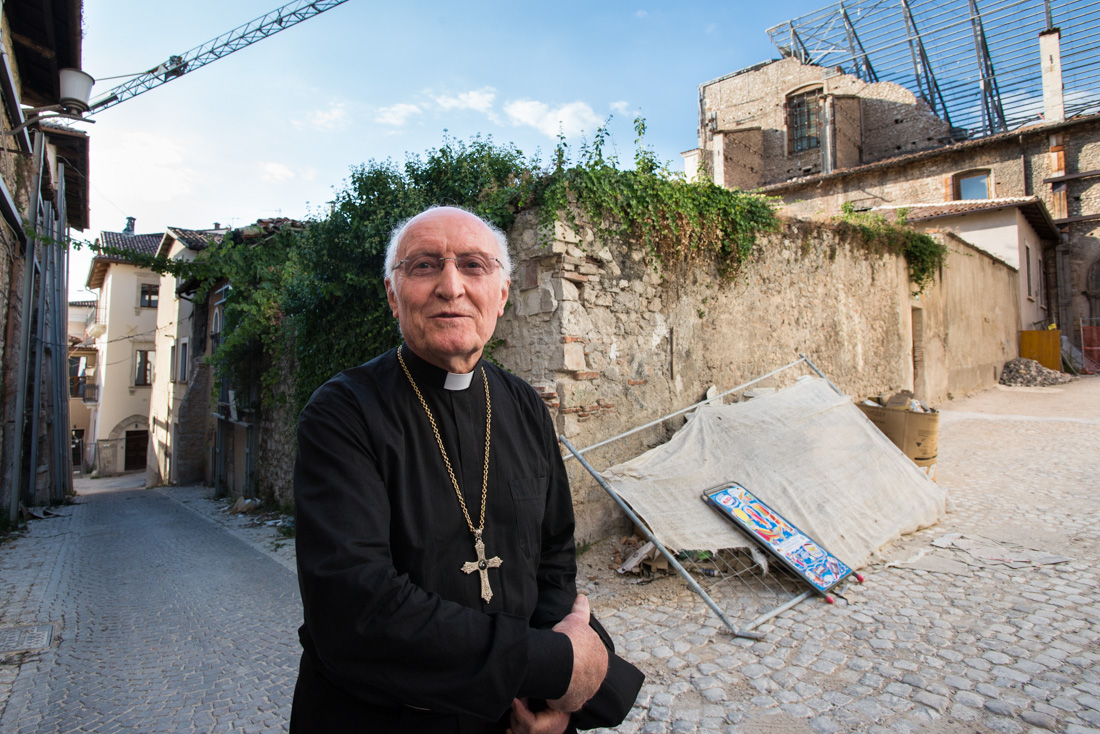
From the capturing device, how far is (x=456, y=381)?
145 centimetres

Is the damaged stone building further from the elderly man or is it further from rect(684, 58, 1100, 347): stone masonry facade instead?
the elderly man

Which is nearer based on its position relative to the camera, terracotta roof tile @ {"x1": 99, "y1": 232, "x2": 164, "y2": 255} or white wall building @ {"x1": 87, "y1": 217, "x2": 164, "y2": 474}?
white wall building @ {"x1": 87, "y1": 217, "x2": 164, "y2": 474}

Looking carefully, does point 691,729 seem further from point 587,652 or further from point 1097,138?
point 1097,138

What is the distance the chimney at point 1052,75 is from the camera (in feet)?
74.2

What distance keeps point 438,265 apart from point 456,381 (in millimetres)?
286

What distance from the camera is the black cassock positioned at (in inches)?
41.9

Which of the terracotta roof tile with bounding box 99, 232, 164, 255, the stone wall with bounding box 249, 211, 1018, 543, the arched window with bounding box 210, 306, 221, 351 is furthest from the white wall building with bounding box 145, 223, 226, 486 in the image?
the stone wall with bounding box 249, 211, 1018, 543

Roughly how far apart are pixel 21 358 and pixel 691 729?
37.1 ft

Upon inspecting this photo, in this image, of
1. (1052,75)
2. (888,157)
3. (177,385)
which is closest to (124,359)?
(177,385)

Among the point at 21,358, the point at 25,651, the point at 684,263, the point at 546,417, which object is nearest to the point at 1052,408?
the point at 684,263

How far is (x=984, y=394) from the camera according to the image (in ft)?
48.2

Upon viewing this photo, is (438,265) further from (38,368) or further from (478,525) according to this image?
(38,368)

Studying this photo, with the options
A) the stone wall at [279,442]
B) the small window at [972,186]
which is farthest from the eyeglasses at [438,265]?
the small window at [972,186]

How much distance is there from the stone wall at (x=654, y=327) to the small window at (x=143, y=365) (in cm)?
2673
